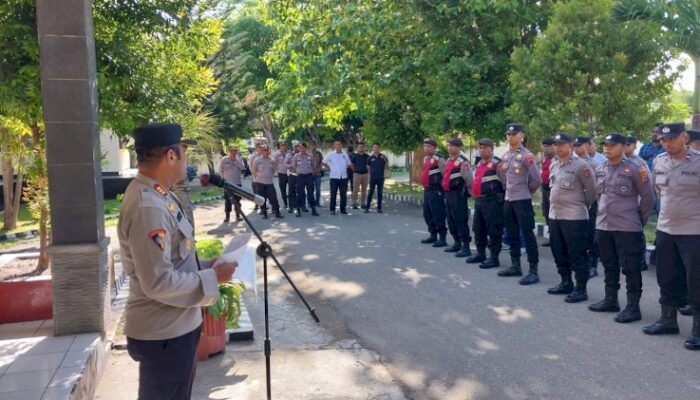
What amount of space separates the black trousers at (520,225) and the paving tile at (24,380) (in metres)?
5.70

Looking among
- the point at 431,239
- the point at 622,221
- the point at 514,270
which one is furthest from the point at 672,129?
the point at 431,239

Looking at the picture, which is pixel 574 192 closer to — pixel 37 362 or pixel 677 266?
pixel 677 266

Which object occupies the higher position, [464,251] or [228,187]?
[228,187]

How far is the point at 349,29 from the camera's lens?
46.1 ft

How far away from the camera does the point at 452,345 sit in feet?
17.5

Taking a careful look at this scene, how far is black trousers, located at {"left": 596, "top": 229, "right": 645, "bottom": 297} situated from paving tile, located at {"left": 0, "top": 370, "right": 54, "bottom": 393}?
527cm

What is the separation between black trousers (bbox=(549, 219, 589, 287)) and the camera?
6.75 meters

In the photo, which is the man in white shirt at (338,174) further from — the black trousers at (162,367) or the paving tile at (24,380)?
the black trousers at (162,367)

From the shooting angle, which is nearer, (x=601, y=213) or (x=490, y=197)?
(x=601, y=213)

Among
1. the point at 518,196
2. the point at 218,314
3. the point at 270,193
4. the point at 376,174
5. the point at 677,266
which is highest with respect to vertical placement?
the point at 376,174

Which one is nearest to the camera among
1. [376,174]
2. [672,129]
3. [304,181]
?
[672,129]

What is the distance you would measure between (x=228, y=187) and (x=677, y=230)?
163 inches

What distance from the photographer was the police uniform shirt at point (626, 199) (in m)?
6.11

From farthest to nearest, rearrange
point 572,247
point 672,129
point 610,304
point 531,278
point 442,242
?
point 442,242 → point 531,278 → point 572,247 → point 610,304 → point 672,129
